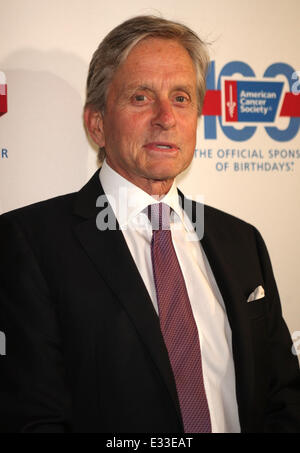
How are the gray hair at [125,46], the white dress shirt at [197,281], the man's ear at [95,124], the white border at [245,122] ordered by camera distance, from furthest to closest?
the white border at [245,122]
the man's ear at [95,124]
the gray hair at [125,46]
the white dress shirt at [197,281]

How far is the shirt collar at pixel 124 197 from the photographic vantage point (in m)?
1.57

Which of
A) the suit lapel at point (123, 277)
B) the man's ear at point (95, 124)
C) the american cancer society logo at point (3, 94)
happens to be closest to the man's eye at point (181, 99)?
the man's ear at point (95, 124)

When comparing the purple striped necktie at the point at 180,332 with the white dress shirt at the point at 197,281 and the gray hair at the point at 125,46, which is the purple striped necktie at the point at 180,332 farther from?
the gray hair at the point at 125,46

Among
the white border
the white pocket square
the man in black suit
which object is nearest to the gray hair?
the man in black suit

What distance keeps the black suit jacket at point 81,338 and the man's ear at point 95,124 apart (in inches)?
11.4

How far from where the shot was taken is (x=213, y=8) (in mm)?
2135

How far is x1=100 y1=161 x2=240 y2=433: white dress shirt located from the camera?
1493 millimetres

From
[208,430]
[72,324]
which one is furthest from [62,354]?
[208,430]

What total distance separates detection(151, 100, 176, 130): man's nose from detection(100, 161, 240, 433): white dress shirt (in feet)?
0.71

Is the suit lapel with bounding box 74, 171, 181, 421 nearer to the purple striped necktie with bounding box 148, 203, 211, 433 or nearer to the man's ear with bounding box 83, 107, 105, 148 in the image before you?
the purple striped necktie with bounding box 148, 203, 211, 433

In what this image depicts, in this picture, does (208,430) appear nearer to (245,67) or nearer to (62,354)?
(62,354)

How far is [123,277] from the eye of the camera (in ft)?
4.58
